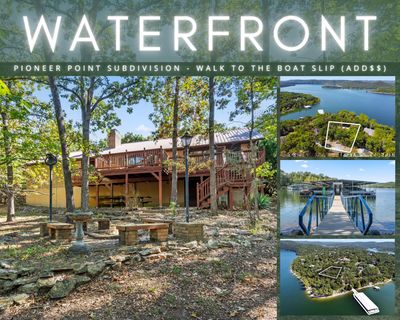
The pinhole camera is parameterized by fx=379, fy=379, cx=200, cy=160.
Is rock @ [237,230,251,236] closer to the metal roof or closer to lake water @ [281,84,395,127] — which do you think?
the metal roof

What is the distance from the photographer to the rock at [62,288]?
491cm

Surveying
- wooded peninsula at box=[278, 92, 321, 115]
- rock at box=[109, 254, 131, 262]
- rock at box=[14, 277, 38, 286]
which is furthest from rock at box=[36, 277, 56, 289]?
wooded peninsula at box=[278, 92, 321, 115]

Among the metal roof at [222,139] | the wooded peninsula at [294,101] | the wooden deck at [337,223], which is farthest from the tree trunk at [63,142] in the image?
the wooden deck at [337,223]

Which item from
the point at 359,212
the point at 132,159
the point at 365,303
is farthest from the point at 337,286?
the point at 132,159

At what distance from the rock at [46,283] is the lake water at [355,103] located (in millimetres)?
3894

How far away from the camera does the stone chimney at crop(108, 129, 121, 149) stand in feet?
40.3

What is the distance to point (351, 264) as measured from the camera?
376 cm

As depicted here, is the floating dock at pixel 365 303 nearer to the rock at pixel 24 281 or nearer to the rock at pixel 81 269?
the rock at pixel 81 269

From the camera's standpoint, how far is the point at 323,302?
3732 mm

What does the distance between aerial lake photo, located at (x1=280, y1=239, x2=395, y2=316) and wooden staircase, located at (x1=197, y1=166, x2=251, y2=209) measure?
718 centimetres

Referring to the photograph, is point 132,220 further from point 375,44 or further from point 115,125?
point 375,44

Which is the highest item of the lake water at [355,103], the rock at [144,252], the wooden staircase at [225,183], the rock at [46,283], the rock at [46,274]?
the lake water at [355,103]

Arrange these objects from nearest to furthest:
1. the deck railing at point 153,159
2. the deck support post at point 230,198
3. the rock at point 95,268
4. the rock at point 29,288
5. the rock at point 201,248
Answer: the rock at point 29,288 → the rock at point 95,268 → the rock at point 201,248 → the deck railing at point 153,159 → the deck support post at point 230,198

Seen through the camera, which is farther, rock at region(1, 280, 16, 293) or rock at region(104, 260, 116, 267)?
rock at region(104, 260, 116, 267)
